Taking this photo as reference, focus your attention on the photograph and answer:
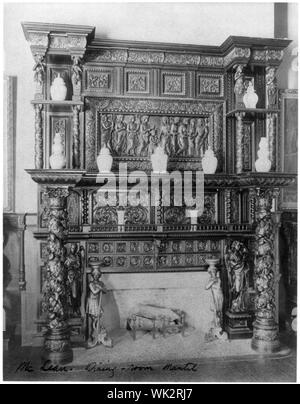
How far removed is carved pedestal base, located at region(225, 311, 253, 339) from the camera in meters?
4.71

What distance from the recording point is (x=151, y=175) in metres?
4.48

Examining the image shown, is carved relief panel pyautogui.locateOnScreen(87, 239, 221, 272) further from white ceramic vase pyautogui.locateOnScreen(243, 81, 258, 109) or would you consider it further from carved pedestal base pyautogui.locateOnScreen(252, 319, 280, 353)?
white ceramic vase pyautogui.locateOnScreen(243, 81, 258, 109)

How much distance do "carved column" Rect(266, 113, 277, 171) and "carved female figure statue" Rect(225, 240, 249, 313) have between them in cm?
96

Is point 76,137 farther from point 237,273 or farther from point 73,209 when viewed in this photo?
point 237,273

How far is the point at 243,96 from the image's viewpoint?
473cm

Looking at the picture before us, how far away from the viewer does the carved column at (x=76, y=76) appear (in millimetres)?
4422

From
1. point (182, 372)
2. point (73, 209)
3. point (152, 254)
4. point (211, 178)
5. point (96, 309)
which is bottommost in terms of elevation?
point (182, 372)

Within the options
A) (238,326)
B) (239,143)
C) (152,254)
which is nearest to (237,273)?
(238,326)

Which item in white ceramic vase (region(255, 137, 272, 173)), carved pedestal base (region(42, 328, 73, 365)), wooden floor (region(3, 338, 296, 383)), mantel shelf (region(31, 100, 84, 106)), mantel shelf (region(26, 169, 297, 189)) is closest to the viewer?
wooden floor (region(3, 338, 296, 383))

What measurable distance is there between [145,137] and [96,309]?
1.86m

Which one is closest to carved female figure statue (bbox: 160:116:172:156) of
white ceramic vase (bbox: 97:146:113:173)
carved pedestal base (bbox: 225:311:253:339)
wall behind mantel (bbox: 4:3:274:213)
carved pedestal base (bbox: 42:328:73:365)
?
white ceramic vase (bbox: 97:146:113:173)

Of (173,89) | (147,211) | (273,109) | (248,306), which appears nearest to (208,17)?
(173,89)

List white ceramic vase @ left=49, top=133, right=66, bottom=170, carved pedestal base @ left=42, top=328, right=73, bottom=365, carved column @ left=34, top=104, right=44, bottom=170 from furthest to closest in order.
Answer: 1. carved column @ left=34, top=104, right=44, bottom=170
2. white ceramic vase @ left=49, top=133, right=66, bottom=170
3. carved pedestal base @ left=42, top=328, right=73, bottom=365

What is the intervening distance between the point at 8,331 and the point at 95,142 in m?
2.17
